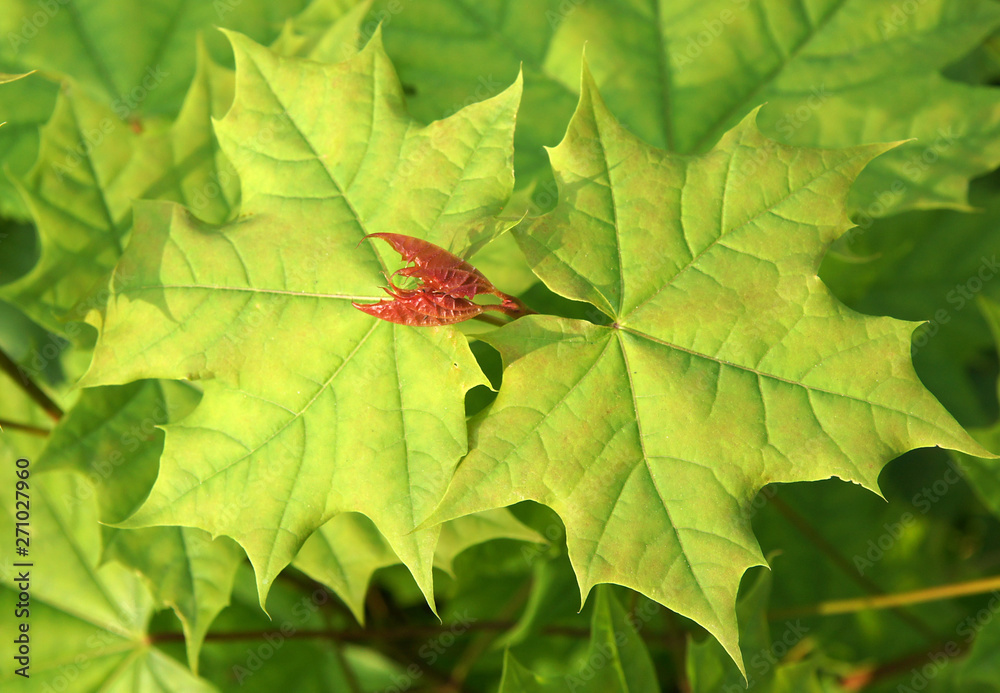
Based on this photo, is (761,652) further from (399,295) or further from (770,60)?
(770,60)

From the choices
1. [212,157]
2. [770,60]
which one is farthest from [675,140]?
[212,157]

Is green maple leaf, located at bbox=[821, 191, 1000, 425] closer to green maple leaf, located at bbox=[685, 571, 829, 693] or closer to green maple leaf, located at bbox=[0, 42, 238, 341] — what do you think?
green maple leaf, located at bbox=[685, 571, 829, 693]

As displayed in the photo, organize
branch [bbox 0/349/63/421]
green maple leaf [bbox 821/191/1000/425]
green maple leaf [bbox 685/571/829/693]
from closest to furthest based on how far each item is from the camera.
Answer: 1. green maple leaf [bbox 685/571/829/693]
2. branch [bbox 0/349/63/421]
3. green maple leaf [bbox 821/191/1000/425]

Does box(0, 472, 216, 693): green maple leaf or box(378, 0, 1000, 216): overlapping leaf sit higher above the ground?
box(378, 0, 1000, 216): overlapping leaf

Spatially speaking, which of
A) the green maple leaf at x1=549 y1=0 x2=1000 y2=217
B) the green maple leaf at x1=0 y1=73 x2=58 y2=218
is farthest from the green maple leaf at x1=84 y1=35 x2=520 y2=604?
the green maple leaf at x1=0 y1=73 x2=58 y2=218

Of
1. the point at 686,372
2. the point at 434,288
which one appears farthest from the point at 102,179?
the point at 686,372

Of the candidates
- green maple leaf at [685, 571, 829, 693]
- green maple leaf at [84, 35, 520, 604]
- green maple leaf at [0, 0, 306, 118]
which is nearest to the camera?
green maple leaf at [84, 35, 520, 604]

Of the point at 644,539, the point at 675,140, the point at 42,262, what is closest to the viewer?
the point at 644,539
